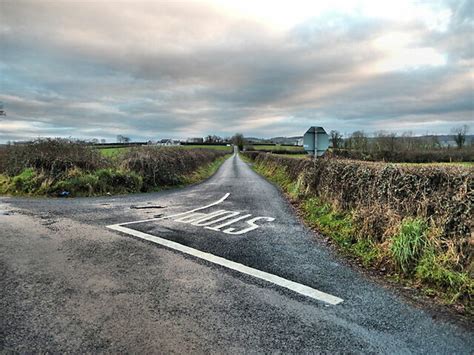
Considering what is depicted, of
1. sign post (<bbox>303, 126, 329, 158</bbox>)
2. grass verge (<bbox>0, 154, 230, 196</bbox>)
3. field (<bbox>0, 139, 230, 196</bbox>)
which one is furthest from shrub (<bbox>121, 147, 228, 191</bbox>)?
sign post (<bbox>303, 126, 329, 158</bbox>)

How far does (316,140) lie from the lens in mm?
13812

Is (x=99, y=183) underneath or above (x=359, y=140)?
underneath

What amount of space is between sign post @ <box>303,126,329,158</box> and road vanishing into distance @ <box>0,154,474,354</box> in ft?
23.2

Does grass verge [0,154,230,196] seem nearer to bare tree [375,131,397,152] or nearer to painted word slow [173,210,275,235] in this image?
painted word slow [173,210,275,235]

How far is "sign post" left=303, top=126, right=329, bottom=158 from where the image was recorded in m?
13.8

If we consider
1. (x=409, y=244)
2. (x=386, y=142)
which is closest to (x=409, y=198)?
(x=409, y=244)

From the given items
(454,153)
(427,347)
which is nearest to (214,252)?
(427,347)

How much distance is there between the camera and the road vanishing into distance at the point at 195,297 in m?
3.09

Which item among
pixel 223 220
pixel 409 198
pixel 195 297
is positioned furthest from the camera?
pixel 223 220

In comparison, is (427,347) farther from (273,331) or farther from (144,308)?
(144,308)

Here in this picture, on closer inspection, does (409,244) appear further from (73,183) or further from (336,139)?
(336,139)

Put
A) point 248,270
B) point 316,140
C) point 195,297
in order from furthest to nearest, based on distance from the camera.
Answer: point 316,140
point 248,270
point 195,297

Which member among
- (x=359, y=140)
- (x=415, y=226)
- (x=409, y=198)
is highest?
(x=359, y=140)

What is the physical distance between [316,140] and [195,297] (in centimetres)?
1101
